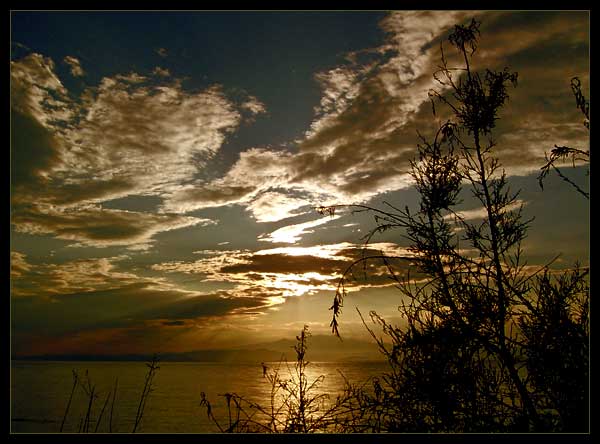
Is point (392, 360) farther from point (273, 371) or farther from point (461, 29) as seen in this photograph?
point (461, 29)

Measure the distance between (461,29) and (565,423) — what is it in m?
4.95

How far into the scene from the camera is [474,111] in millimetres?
6262

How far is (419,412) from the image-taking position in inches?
217

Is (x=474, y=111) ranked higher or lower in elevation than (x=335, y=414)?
higher
